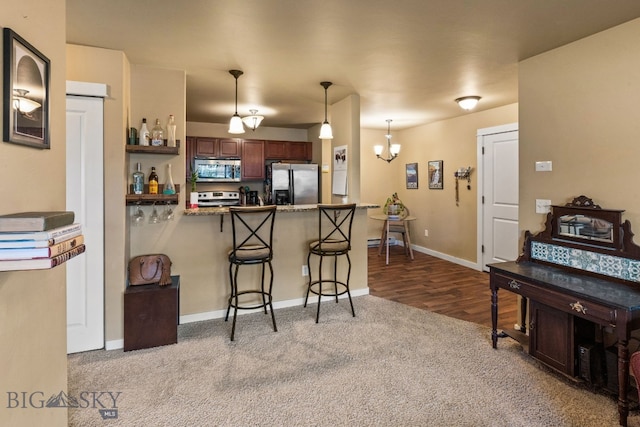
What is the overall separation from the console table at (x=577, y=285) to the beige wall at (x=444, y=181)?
103 inches

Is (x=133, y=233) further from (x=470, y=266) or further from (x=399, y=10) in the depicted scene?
(x=470, y=266)

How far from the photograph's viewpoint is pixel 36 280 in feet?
4.26

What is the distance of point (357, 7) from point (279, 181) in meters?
3.58

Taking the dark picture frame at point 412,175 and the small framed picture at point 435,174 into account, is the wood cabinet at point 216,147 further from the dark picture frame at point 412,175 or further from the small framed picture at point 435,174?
the small framed picture at point 435,174

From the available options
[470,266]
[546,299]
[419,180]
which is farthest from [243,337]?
[419,180]

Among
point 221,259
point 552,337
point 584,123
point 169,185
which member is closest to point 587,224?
point 584,123

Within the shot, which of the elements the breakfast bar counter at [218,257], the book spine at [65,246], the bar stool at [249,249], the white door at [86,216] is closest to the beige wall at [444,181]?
the breakfast bar counter at [218,257]

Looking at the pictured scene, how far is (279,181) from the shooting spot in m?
5.48

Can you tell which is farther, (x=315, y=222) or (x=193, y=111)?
(x=193, y=111)

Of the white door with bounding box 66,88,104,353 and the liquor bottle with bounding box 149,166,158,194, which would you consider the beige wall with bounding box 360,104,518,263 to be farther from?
the white door with bounding box 66,88,104,353

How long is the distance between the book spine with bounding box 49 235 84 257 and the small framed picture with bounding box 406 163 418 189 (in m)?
6.05

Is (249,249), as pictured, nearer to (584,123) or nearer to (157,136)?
(157,136)

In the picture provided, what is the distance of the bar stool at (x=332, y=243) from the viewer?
11.2 ft

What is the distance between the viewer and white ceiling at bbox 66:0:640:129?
6.90 ft
